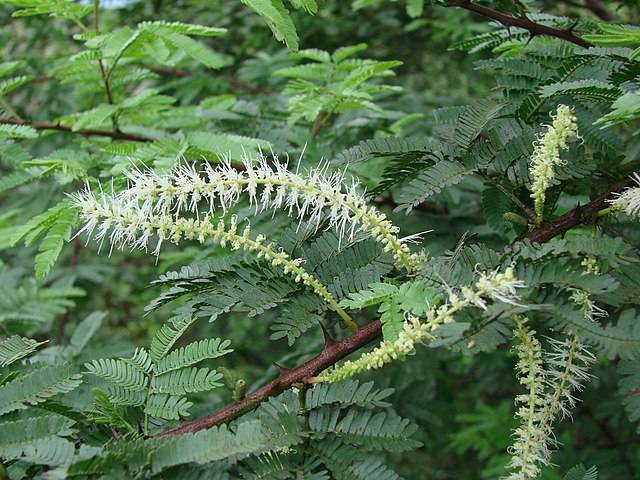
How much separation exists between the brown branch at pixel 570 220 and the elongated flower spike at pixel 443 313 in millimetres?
294

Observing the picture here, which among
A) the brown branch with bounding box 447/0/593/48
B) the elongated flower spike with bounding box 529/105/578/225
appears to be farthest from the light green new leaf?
the elongated flower spike with bounding box 529/105/578/225

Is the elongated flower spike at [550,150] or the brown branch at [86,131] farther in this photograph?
the brown branch at [86,131]

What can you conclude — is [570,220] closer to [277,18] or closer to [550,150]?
[550,150]

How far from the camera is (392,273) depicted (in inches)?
66.1

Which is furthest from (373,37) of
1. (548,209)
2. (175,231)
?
(175,231)

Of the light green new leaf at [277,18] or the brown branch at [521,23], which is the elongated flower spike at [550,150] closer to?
the brown branch at [521,23]

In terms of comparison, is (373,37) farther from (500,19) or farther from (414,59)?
(500,19)

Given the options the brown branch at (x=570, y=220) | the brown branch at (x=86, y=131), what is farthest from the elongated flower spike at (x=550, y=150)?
the brown branch at (x=86, y=131)

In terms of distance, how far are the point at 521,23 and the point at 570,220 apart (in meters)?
0.60

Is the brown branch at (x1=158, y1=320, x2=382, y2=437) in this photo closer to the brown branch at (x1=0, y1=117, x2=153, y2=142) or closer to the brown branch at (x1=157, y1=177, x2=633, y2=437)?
the brown branch at (x1=157, y1=177, x2=633, y2=437)

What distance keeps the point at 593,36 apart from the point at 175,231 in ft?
3.80

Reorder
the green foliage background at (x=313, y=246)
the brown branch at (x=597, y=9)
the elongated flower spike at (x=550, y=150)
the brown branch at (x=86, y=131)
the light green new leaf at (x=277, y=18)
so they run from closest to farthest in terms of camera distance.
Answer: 1. the green foliage background at (x=313, y=246)
2. the elongated flower spike at (x=550, y=150)
3. the light green new leaf at (x=277, y=18)
4. the brown branch at (x=86, y=131)
5. the brown branch at (x=597, y=9)

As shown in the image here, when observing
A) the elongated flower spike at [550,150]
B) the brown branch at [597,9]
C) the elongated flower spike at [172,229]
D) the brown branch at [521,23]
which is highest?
the brown branch at [521,23]

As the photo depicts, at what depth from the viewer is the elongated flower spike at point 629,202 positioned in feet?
4.83
